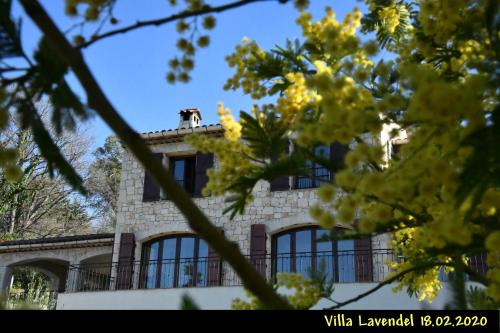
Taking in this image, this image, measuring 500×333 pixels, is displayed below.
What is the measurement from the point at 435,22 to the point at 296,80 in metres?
0.71

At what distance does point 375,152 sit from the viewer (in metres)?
1.53

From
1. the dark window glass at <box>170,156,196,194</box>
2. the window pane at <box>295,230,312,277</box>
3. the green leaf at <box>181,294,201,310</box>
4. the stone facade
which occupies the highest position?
the dark window glass at <box>170,156,196,194</box>

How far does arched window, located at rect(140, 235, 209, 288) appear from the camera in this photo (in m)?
13.0

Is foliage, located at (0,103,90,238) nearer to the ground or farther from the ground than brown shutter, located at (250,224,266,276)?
farther from the ground

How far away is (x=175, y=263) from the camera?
13.3 meters

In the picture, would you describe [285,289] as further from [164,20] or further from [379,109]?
[164,20]

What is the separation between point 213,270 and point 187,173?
125 inches

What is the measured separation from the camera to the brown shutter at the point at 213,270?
12523 millimetres

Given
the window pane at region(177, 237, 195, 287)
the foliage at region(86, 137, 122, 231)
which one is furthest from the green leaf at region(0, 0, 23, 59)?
the foliage at region(86, 137, 122, 231)

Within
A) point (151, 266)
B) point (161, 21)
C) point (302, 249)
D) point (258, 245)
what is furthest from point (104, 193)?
point (161, 21)

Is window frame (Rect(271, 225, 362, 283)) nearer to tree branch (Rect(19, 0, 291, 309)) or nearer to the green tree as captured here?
the green tree

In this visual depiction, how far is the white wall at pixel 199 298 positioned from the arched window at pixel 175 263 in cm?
74

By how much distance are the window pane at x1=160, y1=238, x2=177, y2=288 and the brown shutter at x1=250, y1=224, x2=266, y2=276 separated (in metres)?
2.18
